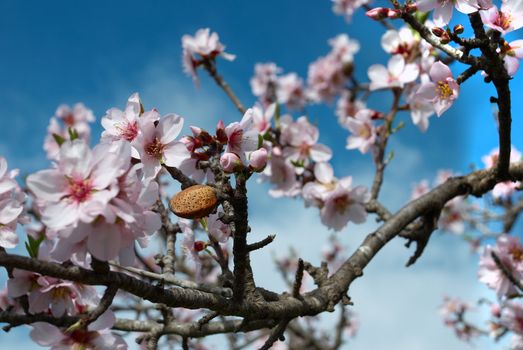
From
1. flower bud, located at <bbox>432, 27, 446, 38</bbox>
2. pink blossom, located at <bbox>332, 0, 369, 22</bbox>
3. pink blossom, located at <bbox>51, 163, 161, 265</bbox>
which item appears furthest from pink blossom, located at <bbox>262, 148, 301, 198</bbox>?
pink blossom, located at <bbox>332, 0, 369, 22</bbox>

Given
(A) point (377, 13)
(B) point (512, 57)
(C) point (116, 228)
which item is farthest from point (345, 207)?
(C) point (116, 228)

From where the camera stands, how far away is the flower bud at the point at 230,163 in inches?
61.7

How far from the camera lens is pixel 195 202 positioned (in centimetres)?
145

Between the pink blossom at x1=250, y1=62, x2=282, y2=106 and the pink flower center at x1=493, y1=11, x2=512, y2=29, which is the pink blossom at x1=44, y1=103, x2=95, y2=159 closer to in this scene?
the pink blossom at x1=250, y1=62, x2=282, y2=106

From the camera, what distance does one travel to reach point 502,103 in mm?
2012

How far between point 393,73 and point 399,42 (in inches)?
10.7

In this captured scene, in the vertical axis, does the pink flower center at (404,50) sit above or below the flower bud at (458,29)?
above

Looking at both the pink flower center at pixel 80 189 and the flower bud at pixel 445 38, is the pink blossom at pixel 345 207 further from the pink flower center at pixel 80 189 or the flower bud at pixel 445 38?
the pink flower center at pixel 80 189

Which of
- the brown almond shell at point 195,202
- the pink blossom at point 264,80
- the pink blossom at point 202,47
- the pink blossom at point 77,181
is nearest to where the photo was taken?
the pink blossom at point 77,181

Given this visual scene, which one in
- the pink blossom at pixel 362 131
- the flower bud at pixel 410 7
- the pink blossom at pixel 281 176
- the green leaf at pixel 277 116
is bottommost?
the flower bud at pixel 410 7

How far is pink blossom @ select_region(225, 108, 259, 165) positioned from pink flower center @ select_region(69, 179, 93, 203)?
24.4 inches

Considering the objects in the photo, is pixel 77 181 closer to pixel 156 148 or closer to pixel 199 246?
pixel 156 148

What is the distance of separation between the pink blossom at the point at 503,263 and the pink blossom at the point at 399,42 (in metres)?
1.54

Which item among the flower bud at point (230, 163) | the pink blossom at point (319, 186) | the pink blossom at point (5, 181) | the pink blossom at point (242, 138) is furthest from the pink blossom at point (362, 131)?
the pink blossom at point (5, 181)
